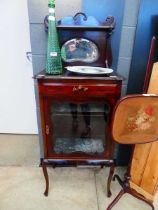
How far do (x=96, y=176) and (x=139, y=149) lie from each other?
51cm

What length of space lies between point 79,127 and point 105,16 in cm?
82

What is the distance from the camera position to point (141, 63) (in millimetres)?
Answer: 1402

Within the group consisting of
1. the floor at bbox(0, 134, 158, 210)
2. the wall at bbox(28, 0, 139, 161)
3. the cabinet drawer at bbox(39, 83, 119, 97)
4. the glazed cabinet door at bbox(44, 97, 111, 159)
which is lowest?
the floor at bbox(0, 134, 158, 210)

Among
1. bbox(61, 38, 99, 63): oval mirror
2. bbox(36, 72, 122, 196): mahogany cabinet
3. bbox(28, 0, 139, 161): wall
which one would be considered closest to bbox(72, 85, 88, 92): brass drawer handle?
bbox(36, 72, 122, 196): mahogany cabinet

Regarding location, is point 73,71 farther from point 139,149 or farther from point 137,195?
point 137,195

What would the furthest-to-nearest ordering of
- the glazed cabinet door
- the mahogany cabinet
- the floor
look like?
1. the floor
2. the glazed cabinet door
3. the mahogany cabinet

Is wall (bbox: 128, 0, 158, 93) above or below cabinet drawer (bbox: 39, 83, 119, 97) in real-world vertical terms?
above

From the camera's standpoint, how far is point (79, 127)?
136 cm

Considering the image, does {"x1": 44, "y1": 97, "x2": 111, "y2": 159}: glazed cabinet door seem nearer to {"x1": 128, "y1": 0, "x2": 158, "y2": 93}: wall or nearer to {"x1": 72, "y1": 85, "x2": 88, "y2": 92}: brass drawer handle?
{"x1": 72, "y1": 85, "x2": 88, "y2": 92}: brass drawer handle

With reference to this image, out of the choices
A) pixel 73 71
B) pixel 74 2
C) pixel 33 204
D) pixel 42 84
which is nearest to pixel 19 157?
pixel 33 204

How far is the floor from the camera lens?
4.58 ft

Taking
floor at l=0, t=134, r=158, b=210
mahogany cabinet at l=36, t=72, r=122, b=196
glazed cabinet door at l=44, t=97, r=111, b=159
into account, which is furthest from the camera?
floor at l=0, t=134, r=158, b=210

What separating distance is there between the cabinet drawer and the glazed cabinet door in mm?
87

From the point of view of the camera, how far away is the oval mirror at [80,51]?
1.32m
